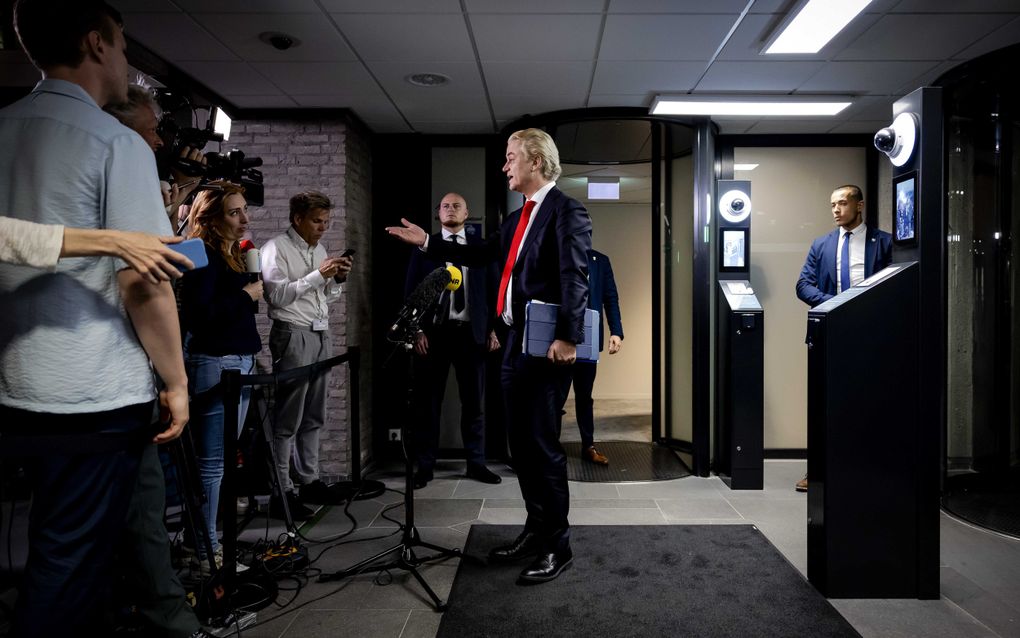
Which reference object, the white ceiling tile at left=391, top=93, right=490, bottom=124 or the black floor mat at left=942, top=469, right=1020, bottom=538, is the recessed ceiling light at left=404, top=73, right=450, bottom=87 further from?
the black floor mat at left=942, top=469, right=1020, bottom=538

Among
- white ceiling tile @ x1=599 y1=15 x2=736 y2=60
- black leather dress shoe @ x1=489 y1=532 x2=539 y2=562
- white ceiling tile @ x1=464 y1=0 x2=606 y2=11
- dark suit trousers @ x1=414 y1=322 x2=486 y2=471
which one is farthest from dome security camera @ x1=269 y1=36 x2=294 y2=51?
black leather dress shoe @ x1=489 y1=532 x2=539 y2=562

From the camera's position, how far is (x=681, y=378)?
5156 mm

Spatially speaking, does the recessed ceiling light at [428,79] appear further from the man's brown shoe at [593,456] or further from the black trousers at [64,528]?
the black trousers at [64,528]

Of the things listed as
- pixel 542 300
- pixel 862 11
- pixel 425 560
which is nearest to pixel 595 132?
pixel 862 11

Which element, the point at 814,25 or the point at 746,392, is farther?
the point at 746,392

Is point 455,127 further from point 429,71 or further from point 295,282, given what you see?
point 295,282

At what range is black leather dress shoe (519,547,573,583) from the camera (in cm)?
255

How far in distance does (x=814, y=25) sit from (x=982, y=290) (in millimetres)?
2418

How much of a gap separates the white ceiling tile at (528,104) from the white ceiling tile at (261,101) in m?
1.47

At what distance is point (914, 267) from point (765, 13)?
1.49 meters

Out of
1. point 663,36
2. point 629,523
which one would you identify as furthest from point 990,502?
point 663,36

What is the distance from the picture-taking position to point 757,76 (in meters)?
3.86

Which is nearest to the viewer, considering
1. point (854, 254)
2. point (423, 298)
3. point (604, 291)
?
point (423, 298)

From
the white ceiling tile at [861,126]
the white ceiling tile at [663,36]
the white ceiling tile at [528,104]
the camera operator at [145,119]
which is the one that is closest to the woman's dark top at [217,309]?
the camera operator at [145,119]
